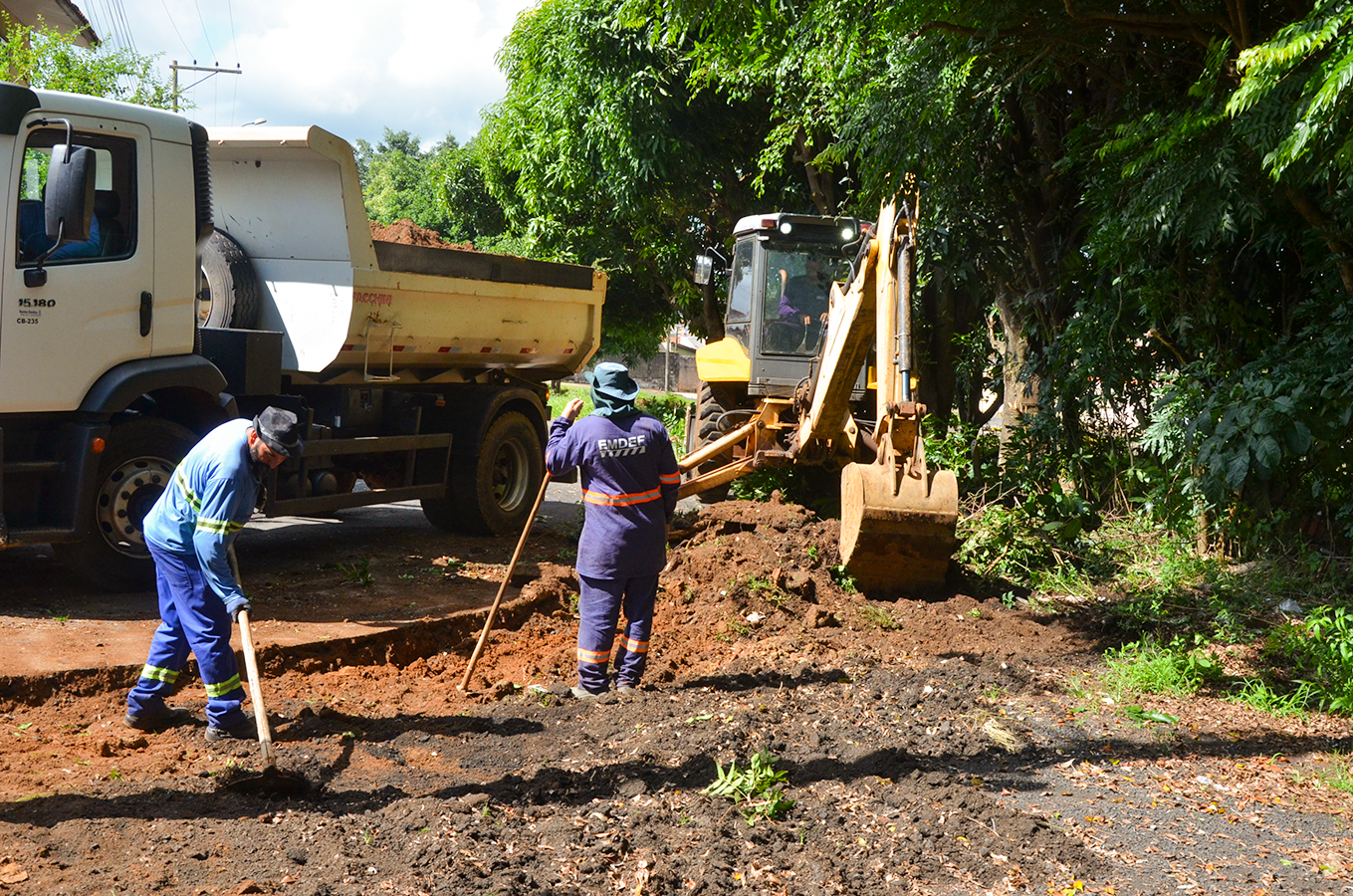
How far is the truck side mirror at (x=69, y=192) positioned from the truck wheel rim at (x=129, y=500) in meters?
1.43

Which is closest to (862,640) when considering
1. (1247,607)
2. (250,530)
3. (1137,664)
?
(1137,664)

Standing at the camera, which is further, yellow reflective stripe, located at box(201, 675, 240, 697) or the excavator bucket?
the excavator bucket

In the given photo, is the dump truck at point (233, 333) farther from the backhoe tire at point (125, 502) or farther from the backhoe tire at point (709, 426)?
the backhoe tire at point (709, 426)

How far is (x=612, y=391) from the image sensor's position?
5453mm

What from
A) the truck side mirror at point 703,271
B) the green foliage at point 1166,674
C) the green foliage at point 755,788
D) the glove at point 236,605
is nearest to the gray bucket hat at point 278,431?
the glove at point 236,605

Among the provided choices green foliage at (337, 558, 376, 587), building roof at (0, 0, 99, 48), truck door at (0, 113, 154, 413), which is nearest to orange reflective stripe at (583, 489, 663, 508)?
green foliage at (337, 558, 376, 587)

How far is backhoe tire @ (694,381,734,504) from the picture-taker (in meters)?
10.0

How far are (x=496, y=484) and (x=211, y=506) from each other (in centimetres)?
483

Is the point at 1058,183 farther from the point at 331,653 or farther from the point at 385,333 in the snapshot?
the point at 331,653

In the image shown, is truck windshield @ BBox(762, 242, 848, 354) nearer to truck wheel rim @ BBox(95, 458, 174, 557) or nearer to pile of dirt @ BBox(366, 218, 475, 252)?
pile of dirt @ BBox(366, 218, 475, 252)

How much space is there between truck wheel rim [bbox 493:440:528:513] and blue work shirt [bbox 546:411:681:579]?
151 inches

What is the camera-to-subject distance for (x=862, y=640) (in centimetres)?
643

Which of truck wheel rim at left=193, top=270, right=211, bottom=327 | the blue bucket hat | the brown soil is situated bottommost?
the brown soil

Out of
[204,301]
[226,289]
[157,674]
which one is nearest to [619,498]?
[157,674]
